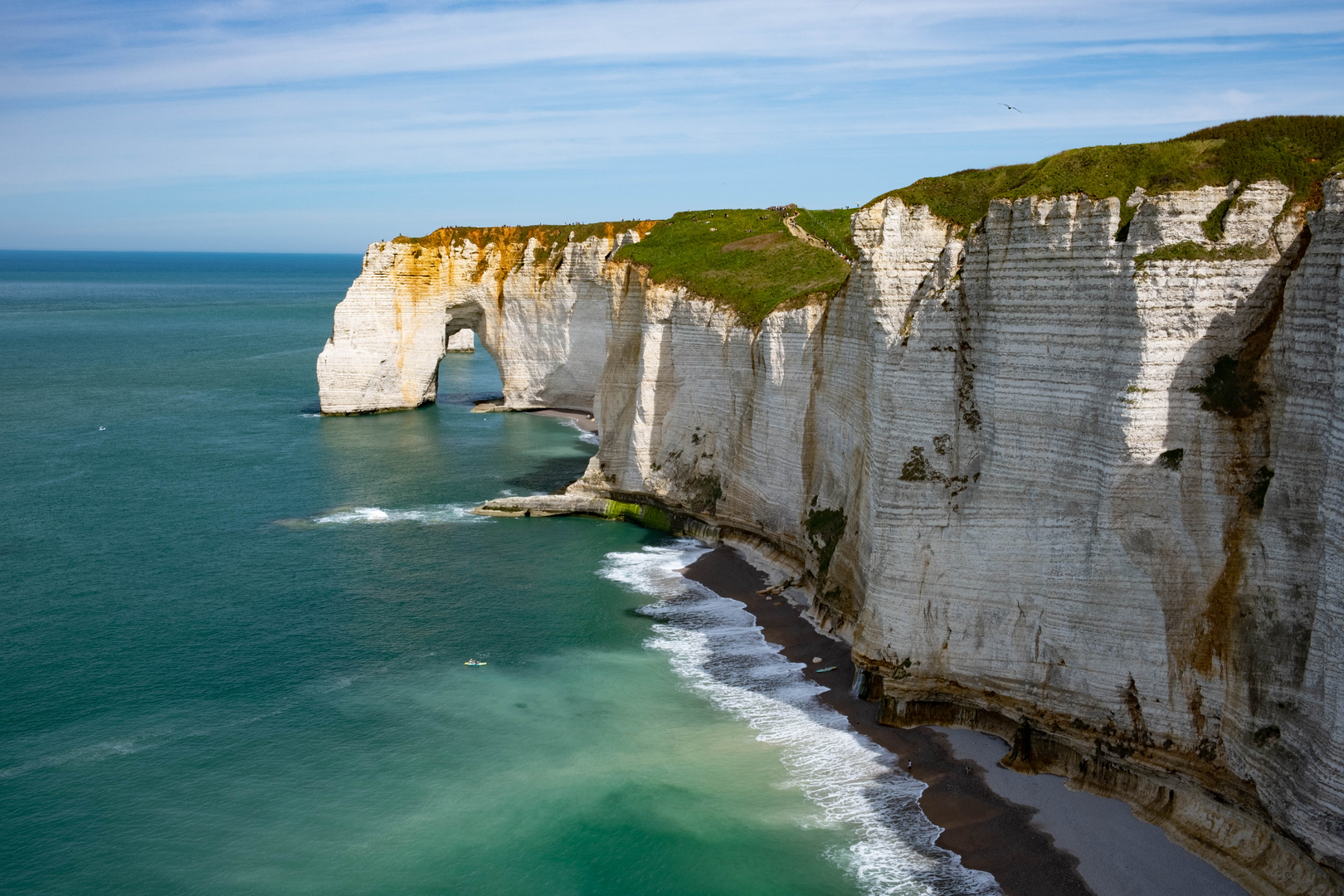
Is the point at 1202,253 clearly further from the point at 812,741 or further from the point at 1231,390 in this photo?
the point at 812,741

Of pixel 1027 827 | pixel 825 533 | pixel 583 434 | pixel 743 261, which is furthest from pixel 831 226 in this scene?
pixel 1027 827

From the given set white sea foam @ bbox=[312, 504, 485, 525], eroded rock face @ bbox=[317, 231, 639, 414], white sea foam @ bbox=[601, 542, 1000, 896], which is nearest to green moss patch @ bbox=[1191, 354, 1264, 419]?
white sea foam @ bbox=[601, 542, 1000, 896]

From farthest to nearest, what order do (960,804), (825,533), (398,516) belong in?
(398,516)
(825,533)
(960,804)

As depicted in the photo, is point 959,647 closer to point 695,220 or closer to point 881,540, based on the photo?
point 881,540

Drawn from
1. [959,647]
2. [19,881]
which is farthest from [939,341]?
[19,881]

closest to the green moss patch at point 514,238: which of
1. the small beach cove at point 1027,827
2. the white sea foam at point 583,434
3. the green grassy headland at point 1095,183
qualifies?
the white sea foam at point 583,434

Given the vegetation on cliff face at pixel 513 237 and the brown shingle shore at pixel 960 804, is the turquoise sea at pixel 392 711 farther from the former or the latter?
the vegetation on cliff face at pixel 513 237

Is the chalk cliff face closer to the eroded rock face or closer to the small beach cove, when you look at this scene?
the small beach cove
